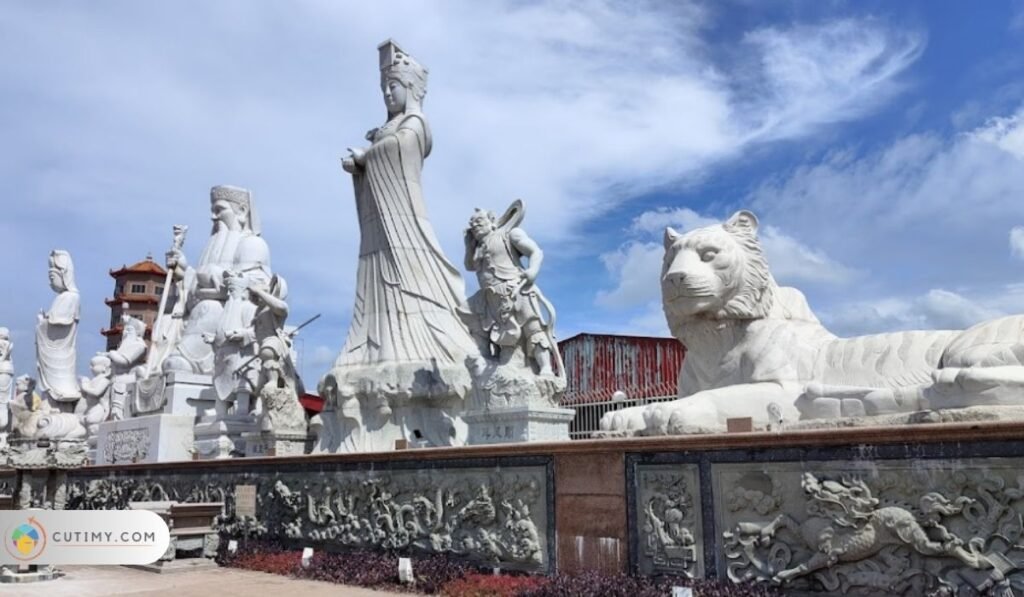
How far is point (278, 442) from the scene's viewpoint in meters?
11.8

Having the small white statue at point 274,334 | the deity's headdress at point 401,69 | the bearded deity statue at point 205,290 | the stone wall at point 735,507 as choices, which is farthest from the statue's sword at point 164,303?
the stone wall at point 735,507

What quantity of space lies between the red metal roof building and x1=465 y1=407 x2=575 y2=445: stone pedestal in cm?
725

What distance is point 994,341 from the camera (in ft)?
13.4

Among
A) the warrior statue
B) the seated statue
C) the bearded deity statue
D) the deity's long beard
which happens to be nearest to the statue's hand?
the bearded deity statue

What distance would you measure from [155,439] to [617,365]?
9.77 metres

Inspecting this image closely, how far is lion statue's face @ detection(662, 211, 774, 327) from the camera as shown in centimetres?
501

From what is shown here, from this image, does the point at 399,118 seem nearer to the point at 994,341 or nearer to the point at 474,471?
the point at 474,471

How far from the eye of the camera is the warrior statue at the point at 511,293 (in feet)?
30.1

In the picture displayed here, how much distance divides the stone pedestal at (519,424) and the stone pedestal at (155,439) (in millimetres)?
6895

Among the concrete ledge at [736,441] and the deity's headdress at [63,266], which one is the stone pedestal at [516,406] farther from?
the deity's headdress at [63,266]

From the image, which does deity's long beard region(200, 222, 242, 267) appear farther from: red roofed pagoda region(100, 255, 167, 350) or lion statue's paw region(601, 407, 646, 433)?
red roofed pagoda region(100, 255, 167, 350)

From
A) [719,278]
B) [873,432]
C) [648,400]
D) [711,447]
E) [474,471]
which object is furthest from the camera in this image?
[648,400]

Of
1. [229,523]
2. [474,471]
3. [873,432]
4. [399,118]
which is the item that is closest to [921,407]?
[873,432]

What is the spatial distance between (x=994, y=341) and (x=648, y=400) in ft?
27.9
